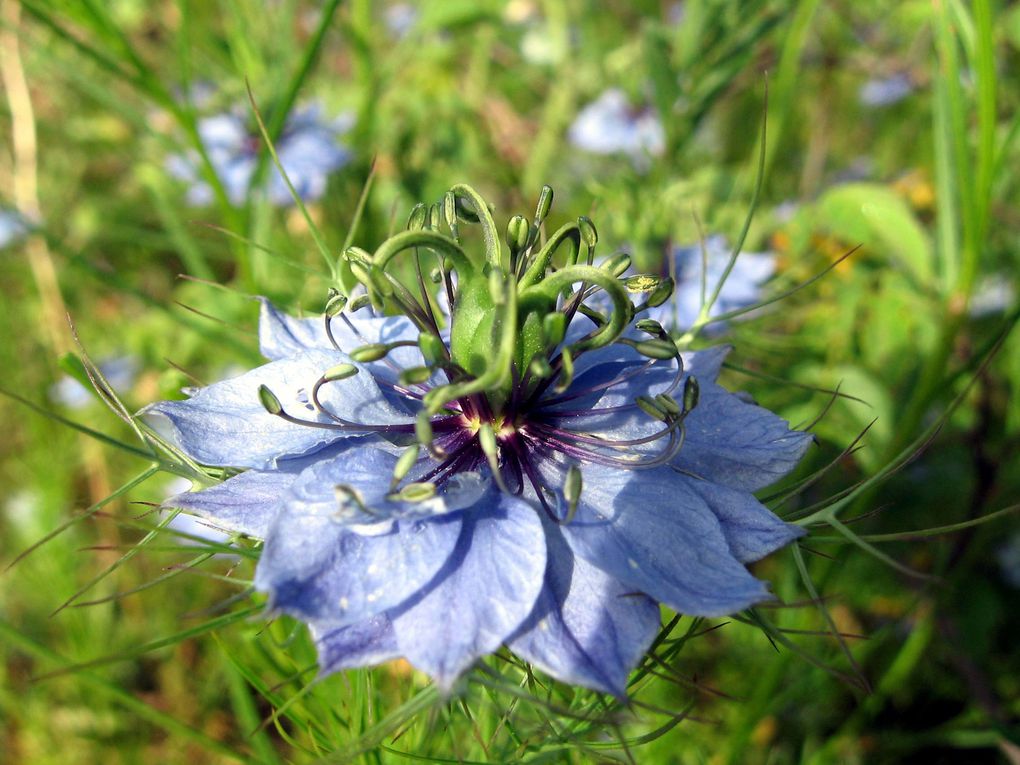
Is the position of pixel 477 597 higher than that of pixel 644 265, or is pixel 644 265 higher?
pixel 644 265

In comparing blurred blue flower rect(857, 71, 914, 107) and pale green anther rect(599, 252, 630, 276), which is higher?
blurred blue flower rect(857, 71, 914, 107)

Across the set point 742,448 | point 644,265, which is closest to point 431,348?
point 742,448

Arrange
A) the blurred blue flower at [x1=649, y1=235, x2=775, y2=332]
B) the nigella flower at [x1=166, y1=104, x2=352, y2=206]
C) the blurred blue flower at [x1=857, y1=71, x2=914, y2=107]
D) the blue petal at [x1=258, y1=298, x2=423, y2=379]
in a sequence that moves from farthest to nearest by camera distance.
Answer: the blurred blue flower at [x1=857, y1=71, x2=914, y2=107] < the nigella flower at [x1=166, y1=104, x2=352, y2=206] < the blurred blue flower at [x1=649, y1=235, x2=775, y2=332] < the blue petal at [x1=258, y1=298, x2=423, y2=379]

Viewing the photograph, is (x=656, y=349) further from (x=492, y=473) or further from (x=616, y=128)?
(x=616, y=128)

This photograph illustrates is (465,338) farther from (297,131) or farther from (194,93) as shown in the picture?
(194,93)

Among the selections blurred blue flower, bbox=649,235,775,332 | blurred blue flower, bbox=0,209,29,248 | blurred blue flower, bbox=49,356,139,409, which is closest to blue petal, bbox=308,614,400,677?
blurred blue flower, bbox=649,235,775,332

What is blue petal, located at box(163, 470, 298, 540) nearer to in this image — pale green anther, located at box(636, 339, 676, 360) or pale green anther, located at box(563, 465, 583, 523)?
pale green anther, located at box(563, 465, 583, 523)

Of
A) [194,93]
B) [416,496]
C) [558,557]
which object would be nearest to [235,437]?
[416,496]
